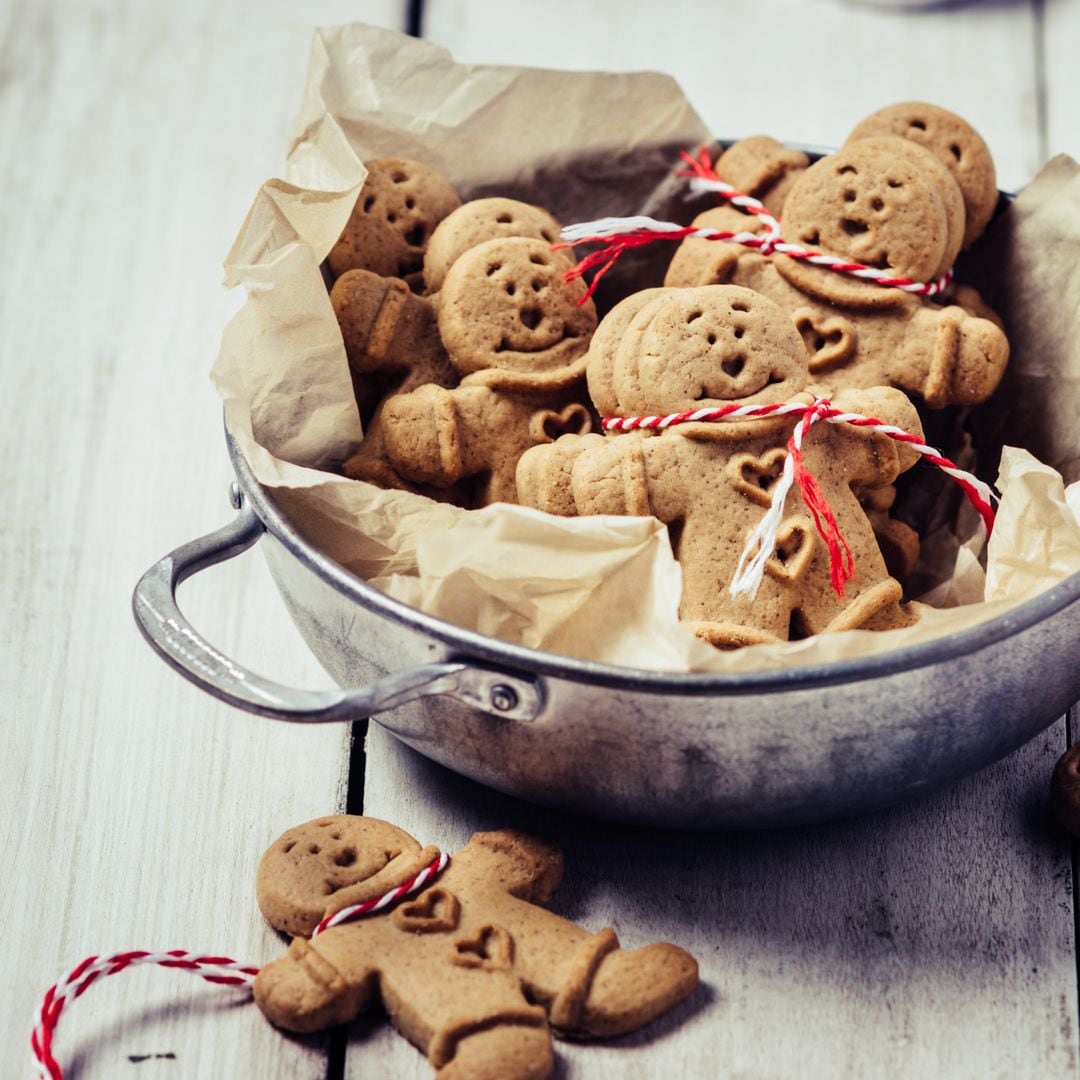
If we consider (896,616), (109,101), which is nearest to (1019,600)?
(896,616)

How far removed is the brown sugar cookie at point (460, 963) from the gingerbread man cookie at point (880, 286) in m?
0.40

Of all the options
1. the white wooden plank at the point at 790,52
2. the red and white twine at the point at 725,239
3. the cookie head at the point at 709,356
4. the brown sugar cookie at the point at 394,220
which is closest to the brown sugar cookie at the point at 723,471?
the cookie head at the point at 709,356

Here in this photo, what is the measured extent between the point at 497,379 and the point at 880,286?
27 cm

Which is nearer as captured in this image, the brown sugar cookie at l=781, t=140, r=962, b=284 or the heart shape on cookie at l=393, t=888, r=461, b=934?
the heart shape on cookie at l=393, t=888, r=461, b=934

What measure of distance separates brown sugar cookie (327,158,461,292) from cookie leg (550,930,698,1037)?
50cm

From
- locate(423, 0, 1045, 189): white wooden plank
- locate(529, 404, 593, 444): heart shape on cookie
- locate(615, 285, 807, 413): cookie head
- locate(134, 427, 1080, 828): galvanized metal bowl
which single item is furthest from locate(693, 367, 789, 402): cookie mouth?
locate(423, 0, 1045, 189): white wooden plank

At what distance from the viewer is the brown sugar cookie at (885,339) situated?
1.08 m

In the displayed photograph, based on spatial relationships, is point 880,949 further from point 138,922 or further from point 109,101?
point 109,101

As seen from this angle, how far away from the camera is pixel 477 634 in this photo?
842 millimetres

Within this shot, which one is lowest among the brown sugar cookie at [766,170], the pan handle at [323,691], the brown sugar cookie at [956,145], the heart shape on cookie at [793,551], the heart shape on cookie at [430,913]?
the heart shape on cookie at [430,913]

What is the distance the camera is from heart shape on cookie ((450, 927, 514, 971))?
893 mm

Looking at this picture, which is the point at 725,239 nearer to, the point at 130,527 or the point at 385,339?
the point at 385,339

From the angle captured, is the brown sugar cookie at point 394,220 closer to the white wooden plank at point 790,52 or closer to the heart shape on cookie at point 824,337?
the heart shape on cookie at point 824,337

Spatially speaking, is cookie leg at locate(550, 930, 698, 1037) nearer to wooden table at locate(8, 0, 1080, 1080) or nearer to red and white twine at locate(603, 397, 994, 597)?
wooden table at locate(8, 0, 1080, 1080)
